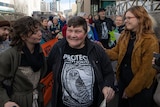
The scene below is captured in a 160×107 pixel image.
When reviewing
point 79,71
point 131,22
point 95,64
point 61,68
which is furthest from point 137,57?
point 61,68

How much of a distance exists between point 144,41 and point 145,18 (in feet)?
0.96

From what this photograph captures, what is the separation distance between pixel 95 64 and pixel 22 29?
Answer: 769mm

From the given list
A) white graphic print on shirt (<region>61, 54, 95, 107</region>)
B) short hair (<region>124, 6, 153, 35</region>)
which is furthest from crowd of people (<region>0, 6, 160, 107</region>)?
short hair (<region>124, 6, 153, 35</region>)

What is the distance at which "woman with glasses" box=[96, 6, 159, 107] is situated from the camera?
304 cm

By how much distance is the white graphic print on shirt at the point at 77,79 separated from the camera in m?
2.45

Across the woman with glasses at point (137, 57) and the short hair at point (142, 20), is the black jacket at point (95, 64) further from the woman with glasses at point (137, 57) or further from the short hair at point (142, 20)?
the short hair at point (142, 20)

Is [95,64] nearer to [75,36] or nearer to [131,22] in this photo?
[75,36]

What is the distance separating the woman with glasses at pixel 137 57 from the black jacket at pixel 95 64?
1.95 ft

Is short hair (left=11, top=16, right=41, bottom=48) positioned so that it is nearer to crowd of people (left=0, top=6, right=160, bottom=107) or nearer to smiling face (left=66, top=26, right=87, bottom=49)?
crowd of people (left=0, top=6, right=160, bottom=107)

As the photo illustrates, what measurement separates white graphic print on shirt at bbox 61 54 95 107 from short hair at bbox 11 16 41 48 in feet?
1.36

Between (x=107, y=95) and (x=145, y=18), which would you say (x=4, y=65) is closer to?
(x=107, y=95)

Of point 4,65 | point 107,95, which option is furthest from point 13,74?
point 107,95

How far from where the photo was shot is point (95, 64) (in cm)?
247

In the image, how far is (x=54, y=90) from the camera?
259 cm
